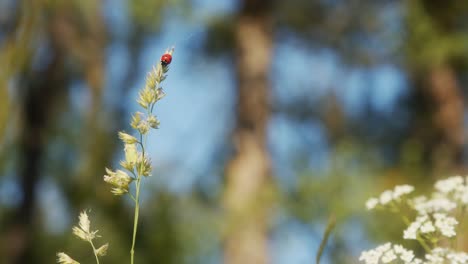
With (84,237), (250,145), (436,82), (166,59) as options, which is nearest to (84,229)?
(84,237)

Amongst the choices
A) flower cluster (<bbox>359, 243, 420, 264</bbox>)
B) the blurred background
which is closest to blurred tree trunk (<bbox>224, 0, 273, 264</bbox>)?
the blurred background

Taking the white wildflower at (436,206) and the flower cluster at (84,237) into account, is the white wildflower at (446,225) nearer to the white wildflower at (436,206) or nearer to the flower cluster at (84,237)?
the white wildflower at (436,206)

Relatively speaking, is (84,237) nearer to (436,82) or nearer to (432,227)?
(432,227)

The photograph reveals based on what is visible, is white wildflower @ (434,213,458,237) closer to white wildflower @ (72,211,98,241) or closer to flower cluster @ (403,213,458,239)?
flower cluster @ (403,213,458,239)

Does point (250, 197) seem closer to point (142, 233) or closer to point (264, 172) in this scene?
point (264, 172)

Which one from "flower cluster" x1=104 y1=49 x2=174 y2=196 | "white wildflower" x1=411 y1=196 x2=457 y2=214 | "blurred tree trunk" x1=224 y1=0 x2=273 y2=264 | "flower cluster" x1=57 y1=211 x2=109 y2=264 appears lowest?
"flower cluster" x1=57 y1=211 x2=109 y2=264

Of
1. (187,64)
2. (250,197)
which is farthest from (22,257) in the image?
(187,64)
